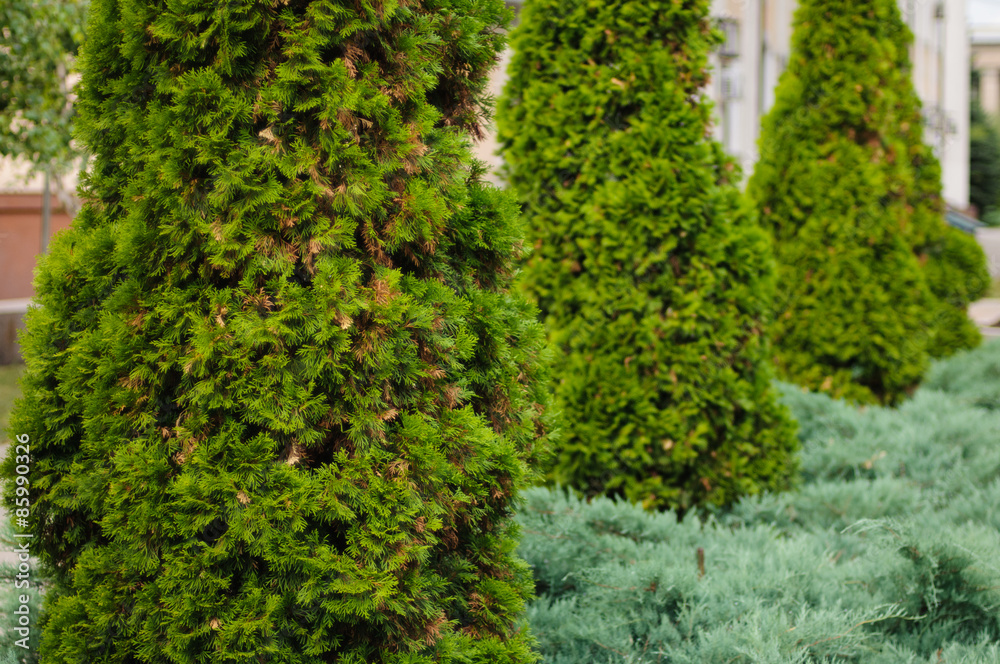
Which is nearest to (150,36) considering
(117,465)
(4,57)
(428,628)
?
(117,465)

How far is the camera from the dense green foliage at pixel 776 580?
7.96 ft

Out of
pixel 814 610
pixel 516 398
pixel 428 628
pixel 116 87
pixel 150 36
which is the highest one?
pixel 150 36

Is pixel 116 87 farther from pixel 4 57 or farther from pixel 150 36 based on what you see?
pixel 4 57

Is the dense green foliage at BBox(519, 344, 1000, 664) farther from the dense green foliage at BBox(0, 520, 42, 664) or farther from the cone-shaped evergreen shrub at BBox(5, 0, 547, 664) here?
the dense green foliage at BBox(0, 520, 42, 664)

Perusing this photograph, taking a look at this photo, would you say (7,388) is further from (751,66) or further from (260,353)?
(751,66)

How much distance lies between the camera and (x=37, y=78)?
22.0ft

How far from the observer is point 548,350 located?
212cm

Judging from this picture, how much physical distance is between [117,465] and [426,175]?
3.18 feet

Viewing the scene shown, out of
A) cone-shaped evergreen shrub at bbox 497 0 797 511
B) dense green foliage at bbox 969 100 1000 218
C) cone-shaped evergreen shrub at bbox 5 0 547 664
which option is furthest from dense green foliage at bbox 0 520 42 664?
dense green foliage at bbox 969 100 1000 218

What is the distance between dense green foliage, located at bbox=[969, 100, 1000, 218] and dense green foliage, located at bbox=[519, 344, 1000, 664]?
4504cm

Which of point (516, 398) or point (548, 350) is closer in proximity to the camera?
point (516, 398)

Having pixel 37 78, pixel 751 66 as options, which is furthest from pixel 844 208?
pixel 37 78

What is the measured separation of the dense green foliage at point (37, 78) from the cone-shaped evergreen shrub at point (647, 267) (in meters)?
4.60

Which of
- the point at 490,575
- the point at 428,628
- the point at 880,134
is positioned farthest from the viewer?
the point at 880,134
